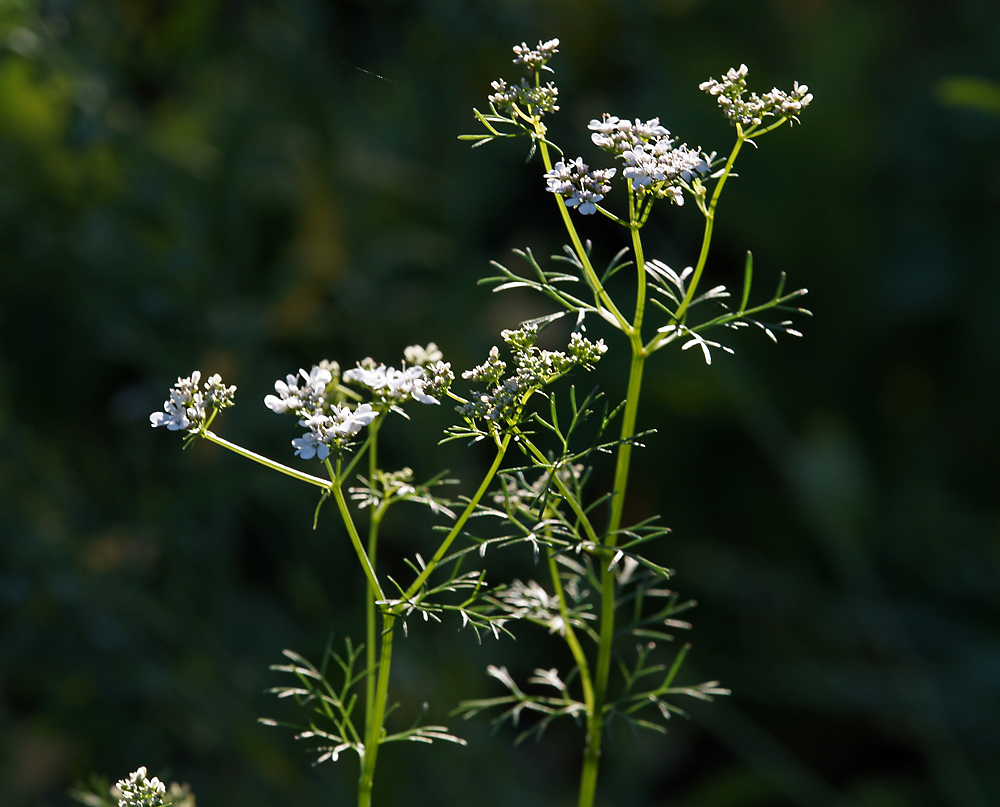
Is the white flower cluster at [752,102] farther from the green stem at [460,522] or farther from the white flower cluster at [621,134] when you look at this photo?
the green stem at [460,522]

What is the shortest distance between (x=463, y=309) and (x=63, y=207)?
955 millimetres

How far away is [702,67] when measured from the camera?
3.05 m

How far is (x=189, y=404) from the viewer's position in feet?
1.99

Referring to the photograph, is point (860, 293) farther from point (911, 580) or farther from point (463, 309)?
point (463, 309)

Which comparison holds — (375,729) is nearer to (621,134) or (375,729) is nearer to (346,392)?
(346,392)

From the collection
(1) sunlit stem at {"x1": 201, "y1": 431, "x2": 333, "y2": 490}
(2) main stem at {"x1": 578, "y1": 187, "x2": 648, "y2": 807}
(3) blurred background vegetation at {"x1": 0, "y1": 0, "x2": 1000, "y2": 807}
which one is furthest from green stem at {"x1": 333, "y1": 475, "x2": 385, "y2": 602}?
(3) blurred background vegetation at {"x1": 0, "y1": 0, "x2": 1000, "y2": 807}

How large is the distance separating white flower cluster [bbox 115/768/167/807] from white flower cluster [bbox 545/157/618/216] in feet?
1.33

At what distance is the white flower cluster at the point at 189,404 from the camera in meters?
0.58

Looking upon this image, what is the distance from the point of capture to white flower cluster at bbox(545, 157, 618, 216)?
576 millimetres

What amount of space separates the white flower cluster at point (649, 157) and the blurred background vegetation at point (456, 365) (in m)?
1.06

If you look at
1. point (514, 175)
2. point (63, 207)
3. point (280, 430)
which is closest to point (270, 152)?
point (63, 207)

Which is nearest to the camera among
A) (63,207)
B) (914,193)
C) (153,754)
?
(153,754)

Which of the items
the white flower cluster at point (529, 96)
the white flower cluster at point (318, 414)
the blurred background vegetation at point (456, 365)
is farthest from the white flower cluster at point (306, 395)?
the blurred background vegetation at point (456, 365)

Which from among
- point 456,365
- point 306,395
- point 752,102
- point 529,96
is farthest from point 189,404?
point 456,365
